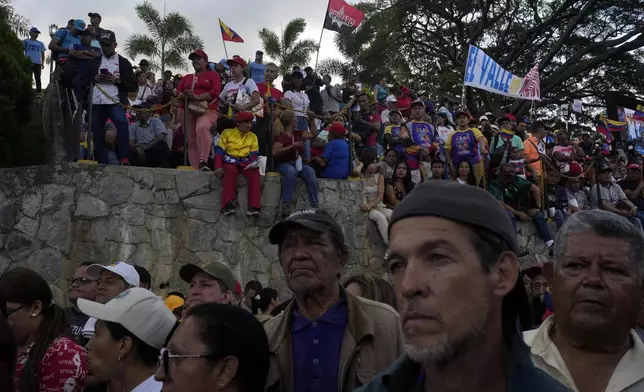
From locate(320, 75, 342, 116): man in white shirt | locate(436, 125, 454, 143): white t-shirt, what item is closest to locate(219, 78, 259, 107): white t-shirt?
locate(320, 75, 342, 116): man in white shirt

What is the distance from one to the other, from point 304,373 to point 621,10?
29.5m

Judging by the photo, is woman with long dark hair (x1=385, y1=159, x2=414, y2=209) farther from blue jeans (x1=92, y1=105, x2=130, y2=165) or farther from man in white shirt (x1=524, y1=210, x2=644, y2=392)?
man in white shirt (x1=524, y1=210, x2=644, y2=392)

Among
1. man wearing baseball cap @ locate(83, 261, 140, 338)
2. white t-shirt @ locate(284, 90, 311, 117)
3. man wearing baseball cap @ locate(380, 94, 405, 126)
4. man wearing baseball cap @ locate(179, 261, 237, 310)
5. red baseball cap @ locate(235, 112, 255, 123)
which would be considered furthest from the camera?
man wearing baseball cap @ locate(380, 94, 405, 126)

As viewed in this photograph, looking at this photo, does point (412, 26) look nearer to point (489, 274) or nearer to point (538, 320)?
point (538, 320)

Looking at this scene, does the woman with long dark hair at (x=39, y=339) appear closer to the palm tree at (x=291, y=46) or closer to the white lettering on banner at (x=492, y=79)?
the white lettering on banner at (x=492, y=79)

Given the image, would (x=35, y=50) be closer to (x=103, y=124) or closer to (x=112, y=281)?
(x=103, y=124)

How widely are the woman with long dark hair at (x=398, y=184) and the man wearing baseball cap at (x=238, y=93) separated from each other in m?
2.60

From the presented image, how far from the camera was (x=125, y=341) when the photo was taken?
3295mm

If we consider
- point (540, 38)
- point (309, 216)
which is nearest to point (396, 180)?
point (309, 216)

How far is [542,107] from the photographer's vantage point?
31.7 m

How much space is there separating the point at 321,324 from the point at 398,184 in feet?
28.0

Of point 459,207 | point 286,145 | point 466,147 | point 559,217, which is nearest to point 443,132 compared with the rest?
point 466,147

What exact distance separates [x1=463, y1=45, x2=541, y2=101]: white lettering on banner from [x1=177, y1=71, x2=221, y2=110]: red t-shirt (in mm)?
6086

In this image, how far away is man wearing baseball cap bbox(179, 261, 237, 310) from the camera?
14.2 ft
